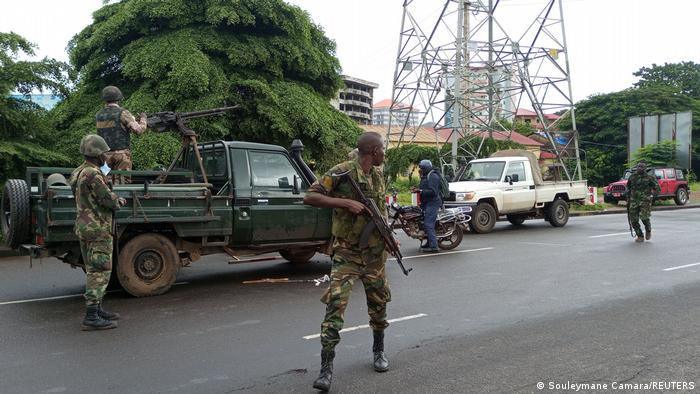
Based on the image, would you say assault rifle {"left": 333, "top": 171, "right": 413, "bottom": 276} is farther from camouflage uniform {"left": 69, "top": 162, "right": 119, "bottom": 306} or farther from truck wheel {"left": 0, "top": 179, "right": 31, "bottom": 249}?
truck wheel {"left": 0, "top": 179, "right": 31, "bottom": 249}

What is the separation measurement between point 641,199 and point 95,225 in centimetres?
1124

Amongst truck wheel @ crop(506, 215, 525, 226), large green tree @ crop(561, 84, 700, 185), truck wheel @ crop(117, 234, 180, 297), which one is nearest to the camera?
truck wheel @ crop(117, 234, 180, 297)

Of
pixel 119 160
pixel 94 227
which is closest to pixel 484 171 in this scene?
pixel 119 160

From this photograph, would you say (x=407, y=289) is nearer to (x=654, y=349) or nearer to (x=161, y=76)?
(x=654, y=349)

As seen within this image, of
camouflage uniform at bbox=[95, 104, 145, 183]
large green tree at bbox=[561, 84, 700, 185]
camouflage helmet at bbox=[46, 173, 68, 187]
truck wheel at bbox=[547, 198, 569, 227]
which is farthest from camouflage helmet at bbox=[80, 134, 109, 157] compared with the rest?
large green tree at bbox=[561, 84, 700, 185]

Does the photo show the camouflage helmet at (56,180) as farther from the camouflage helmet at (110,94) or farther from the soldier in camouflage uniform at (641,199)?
the soldier in camouflage uniform at (641,199)

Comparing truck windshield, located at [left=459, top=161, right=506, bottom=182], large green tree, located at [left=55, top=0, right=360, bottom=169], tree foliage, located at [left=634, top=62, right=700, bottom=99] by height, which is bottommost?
truck windshield, located at [left=459, top=161, right=506, bottom=182]

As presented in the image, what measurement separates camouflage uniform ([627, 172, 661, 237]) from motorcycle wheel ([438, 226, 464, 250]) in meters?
4.07

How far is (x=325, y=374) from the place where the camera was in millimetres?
4031

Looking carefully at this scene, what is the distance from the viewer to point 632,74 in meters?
60.9

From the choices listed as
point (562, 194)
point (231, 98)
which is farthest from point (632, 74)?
point (231, 98)

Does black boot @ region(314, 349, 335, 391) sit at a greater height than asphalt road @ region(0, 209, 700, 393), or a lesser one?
greater

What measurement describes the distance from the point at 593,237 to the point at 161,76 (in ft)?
37.1

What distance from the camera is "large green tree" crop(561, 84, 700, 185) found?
154 feet
